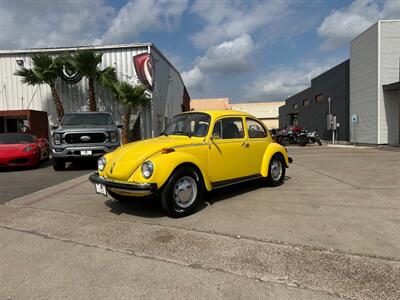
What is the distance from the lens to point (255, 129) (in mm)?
6238

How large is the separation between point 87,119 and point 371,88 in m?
17.0

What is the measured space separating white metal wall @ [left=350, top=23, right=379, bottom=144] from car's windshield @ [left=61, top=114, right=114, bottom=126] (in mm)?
15790

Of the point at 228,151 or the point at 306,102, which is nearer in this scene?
the point at 228,151

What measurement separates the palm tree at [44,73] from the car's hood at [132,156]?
43.5 ft

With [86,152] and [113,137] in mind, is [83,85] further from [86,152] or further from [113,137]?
[86,152]

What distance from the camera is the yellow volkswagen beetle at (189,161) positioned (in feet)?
14.3

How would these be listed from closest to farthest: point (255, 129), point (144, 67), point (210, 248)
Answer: point (210, 248), point (255, 129), point (144, 67)

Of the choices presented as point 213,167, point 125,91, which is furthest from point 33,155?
point 213,167

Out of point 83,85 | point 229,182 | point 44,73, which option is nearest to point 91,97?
point 83,85

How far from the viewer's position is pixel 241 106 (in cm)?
7469

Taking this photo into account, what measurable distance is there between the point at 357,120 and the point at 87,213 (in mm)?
20700

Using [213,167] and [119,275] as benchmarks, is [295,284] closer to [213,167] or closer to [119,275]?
[119,275]

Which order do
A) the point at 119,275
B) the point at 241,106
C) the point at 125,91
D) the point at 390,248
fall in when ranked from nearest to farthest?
the point at 119,275
the point at 390,248
the point at 125,91
the point at 241,106

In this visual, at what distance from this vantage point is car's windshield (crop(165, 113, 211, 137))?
5.26 metres
